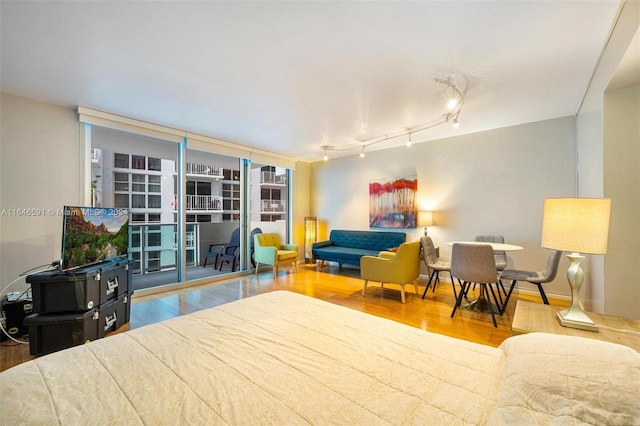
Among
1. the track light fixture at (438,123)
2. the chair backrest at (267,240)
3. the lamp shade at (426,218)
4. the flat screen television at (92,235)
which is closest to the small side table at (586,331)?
the track light fixture at (438,123)

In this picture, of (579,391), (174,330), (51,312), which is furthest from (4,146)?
(579,391)

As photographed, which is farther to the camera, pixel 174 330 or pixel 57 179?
pixel 57 179

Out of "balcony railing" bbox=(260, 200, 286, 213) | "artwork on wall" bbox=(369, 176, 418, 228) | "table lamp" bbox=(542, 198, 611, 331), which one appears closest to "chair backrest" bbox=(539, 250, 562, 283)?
"table lamp" bbox=(542, 198, 611, 331)

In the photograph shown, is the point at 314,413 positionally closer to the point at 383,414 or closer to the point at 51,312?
the point at 383,414

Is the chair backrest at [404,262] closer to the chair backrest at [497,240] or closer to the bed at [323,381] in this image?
the chair backrest at [497,240]

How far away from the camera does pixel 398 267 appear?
3.72 meters

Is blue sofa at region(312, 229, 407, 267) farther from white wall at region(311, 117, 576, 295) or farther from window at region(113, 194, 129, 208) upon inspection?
window at region(113, 194, 129, 208)

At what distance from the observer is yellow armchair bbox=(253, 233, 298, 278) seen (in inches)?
206

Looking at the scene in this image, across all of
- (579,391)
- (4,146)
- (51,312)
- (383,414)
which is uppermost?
(4,146)

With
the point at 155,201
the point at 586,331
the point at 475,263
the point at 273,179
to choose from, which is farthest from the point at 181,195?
the point at 586,331

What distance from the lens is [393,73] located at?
8.62 ft

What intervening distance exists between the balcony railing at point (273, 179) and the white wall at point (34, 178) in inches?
147

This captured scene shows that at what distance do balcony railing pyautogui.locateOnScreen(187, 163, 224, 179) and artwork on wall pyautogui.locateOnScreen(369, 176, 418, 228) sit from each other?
351cm

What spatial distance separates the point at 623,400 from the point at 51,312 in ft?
12.0
